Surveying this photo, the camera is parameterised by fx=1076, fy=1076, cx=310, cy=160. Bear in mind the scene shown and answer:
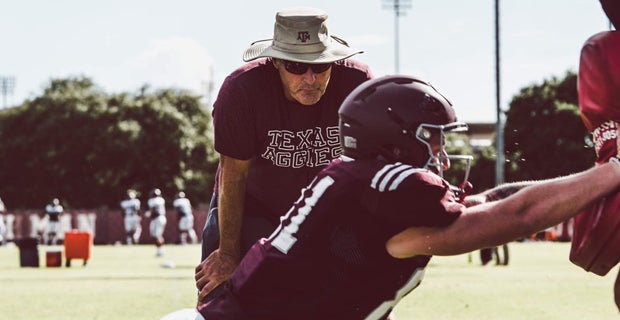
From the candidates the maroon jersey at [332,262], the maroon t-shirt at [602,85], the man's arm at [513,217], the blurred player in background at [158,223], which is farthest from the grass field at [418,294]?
the blurred player in background at [158,223]

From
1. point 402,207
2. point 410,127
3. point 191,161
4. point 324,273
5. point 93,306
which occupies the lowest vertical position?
point 191,161

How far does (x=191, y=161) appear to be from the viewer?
69.5 m

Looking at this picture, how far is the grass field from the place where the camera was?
11.0 meters

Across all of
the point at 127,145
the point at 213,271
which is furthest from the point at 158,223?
the point at 127,145

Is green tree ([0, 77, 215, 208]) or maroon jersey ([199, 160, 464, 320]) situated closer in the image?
maroon jersey ([199, 160, 464, 320])

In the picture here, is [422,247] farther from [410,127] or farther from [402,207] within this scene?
[410,127]

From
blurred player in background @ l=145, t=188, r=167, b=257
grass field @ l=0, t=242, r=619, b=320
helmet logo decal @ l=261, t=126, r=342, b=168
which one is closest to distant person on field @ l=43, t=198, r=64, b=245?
blurred player in background @ l=145, t=188, r=167, b=257

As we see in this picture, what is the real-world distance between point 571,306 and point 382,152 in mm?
8544

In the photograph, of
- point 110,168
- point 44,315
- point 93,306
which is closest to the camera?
Answer: point 44,315

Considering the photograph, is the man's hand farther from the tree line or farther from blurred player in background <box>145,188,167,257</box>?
the tree line

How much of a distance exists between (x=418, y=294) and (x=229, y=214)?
8.18 m

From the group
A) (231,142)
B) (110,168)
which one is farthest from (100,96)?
(231,142)

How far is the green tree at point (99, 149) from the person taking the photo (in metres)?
66.6

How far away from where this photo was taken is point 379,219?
3516 mm
